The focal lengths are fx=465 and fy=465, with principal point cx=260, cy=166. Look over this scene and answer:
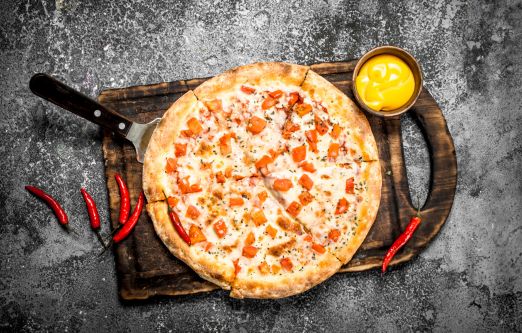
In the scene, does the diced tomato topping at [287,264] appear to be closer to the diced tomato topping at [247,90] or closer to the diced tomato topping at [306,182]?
the diced tomato topping at [306,182]

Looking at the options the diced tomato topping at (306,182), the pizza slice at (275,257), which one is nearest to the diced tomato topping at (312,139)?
the diced tomato topping at (306,182)

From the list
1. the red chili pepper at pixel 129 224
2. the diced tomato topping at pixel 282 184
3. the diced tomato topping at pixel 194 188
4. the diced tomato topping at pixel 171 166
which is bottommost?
the red chili pepper at pixel 129 224

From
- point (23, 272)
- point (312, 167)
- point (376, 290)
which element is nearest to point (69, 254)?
point (23, 272)

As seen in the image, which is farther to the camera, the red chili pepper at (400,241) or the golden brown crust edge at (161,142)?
the red chili pepper at (400,241)

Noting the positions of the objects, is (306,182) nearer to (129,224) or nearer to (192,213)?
(192,213)

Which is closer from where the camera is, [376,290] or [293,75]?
[293,75]

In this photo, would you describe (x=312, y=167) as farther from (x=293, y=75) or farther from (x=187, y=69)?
(x=187, y=69)
